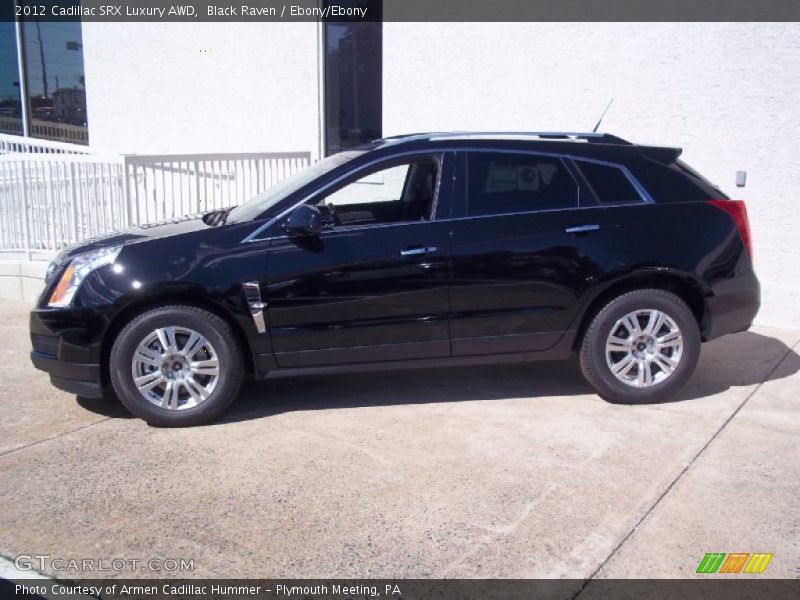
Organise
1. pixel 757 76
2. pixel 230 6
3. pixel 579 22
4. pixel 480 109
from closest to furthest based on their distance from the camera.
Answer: pixel 757 76
pixel 579 22
pixel 480 109
pixel 230 6

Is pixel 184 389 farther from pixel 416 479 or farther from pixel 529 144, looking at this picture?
pixel 529 144

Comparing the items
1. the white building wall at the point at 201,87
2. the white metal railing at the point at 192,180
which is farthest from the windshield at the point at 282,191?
the white building wall at the point at 201,87

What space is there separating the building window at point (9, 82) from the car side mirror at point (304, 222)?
441 inches

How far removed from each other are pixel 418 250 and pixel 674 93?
3.76 m

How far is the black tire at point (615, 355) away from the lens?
5.29 meters

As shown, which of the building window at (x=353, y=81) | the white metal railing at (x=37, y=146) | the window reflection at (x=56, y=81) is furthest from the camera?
the window reflection at (x=56, y=81)

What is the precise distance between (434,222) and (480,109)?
11.7ft

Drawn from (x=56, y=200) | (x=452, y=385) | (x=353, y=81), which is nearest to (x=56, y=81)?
(x=56, y=200)

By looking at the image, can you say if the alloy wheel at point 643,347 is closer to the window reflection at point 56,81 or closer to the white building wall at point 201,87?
the white building wall at point 201,87

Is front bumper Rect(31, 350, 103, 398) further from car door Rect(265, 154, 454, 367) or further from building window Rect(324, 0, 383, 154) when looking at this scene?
building window Rect(324, 0, 383, 154)

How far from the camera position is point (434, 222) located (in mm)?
5145

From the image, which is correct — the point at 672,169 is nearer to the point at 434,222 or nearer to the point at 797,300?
the point at 434,222

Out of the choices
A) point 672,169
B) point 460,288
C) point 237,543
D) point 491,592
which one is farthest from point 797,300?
point 237,543

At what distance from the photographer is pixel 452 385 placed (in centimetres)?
587
